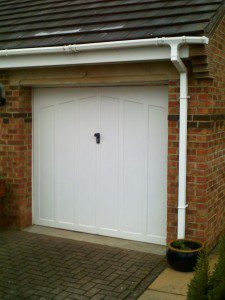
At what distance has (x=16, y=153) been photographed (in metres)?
6.80

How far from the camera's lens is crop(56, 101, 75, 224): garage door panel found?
669cm

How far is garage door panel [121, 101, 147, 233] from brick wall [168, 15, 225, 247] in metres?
0.58

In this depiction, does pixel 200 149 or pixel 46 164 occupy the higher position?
pixel 200 149

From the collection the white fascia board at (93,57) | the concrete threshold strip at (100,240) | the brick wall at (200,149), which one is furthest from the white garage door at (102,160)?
the white fascia board at (93,57)

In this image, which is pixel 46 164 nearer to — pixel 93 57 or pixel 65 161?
pixel 65 161

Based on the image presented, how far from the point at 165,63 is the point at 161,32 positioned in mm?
427

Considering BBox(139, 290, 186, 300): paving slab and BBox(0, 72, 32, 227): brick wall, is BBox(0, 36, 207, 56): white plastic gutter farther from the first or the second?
BBox(139, 290, 186, 300): paving slab

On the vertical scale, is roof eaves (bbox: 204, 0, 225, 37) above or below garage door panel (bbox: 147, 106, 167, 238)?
above

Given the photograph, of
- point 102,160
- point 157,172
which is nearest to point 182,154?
point 157,172

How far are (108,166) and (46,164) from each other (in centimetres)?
114

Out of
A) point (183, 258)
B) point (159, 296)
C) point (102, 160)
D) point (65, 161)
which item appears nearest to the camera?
point (159, 296)

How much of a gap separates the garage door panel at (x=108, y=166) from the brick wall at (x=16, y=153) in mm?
1267

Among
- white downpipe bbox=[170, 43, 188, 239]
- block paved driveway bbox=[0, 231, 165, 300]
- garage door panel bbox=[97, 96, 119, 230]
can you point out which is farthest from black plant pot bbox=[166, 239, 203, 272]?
garage door panel bbox=[97, 96, 119, 230]

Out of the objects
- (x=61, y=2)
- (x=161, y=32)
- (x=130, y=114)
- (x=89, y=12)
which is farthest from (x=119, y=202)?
(x=61, y=2)
